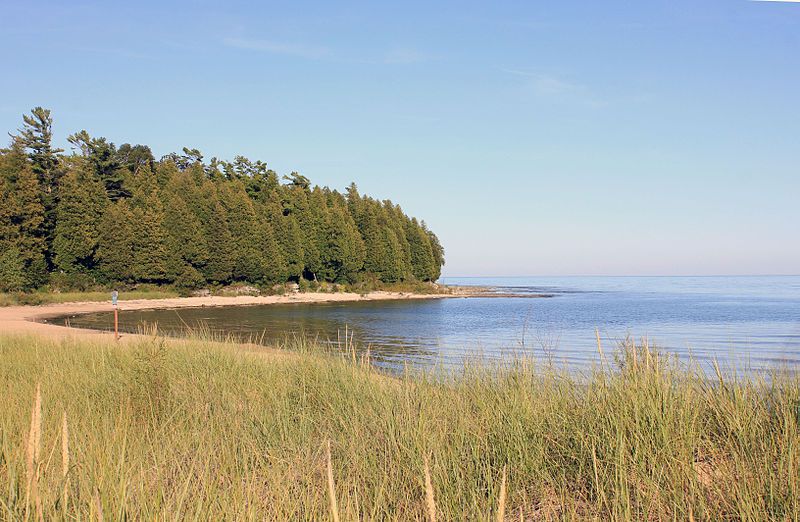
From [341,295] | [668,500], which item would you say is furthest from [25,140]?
[668,500]

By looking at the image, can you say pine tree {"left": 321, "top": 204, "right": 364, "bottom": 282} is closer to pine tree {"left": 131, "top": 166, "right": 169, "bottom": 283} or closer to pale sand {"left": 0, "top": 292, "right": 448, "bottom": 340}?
pale sand {"left": 0, "top": 292, "right": 448, "bottom": 340}

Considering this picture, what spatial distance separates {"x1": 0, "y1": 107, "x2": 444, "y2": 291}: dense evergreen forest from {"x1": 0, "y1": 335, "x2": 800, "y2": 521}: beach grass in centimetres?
4357

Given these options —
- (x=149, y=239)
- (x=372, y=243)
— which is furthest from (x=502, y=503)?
(x=372, y=243)

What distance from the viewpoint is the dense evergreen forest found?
45375 millimetres

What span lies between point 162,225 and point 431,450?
54253 millimetres

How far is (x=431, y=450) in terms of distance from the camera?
4.07 m

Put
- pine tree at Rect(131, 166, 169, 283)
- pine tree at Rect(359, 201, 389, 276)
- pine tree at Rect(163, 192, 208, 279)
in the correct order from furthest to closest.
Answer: pine tree at Rect(359, 201, 389, 276), pine tree at Rect(163, 192, 208, 279), pine tree at Rect(131, 166, 169, 283)

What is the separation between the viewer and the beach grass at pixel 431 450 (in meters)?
3.43

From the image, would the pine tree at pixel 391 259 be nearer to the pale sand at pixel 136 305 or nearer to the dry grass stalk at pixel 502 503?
the pale sand at pixel 136 305

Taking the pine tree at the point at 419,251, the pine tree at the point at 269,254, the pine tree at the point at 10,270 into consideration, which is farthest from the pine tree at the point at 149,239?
the pine tree at the point at 419,251

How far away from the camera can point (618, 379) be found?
5176 mm

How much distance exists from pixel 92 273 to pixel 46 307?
9.08 m

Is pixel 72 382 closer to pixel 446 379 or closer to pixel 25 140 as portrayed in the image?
pixel 446 379

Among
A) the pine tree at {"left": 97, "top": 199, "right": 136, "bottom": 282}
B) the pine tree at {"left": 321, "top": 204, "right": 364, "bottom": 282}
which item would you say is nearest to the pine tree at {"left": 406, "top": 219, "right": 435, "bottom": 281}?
the pine tree at {"left": 321, "top": 204, "right": 364, "bottom": 282}
